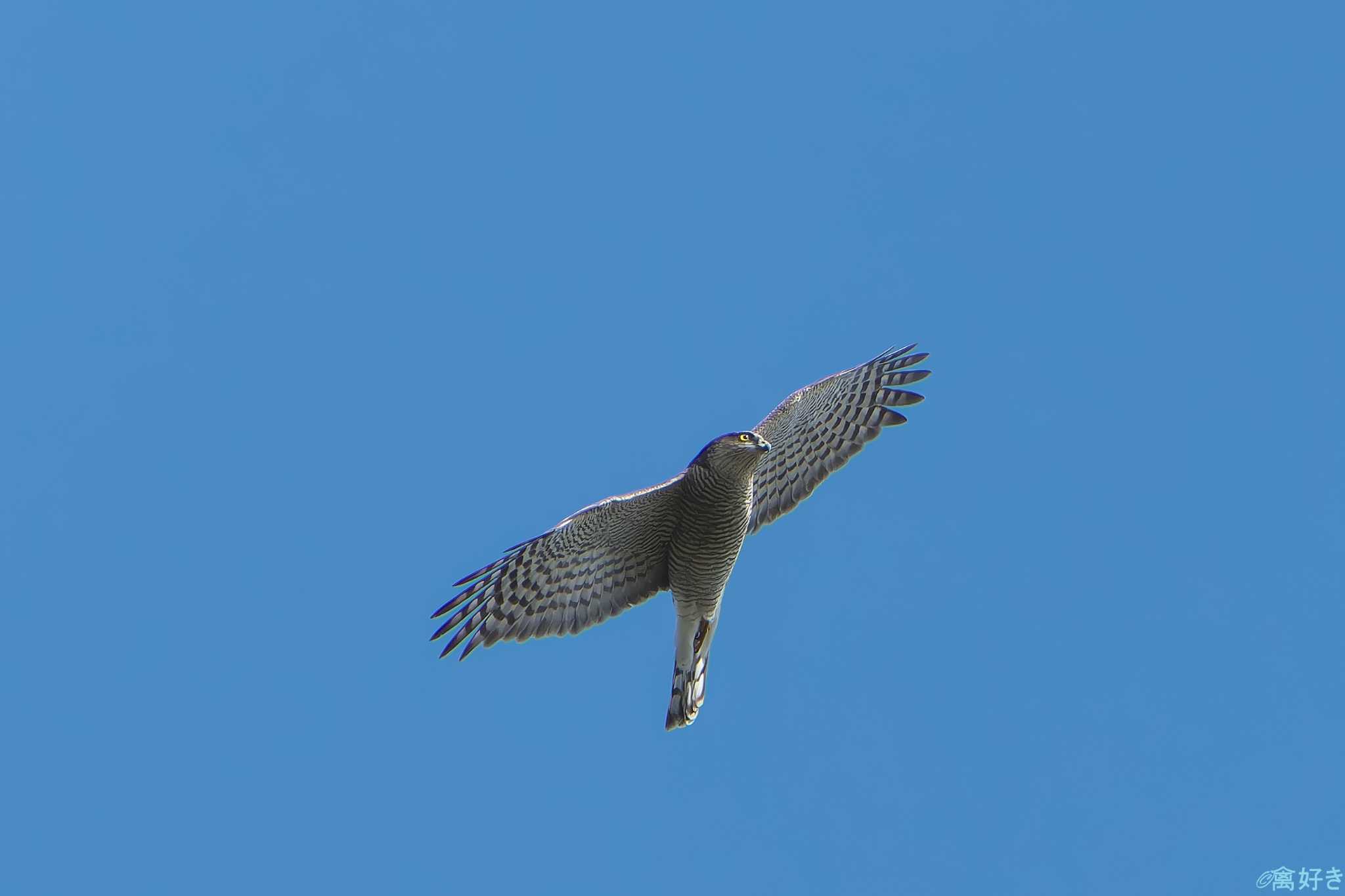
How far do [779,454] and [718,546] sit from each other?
1.34 metres

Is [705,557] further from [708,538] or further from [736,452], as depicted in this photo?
[736,452]

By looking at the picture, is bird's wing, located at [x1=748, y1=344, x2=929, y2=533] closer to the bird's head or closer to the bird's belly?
the bird's belly

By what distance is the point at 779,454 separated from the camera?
44.9 ft

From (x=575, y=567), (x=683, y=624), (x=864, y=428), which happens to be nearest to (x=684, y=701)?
(x=683, y=624)

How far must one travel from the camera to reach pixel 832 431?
13.6 m

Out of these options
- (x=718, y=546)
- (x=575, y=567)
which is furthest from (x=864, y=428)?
(x=575, y=567)

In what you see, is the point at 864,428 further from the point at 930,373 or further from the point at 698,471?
the point at 698,471

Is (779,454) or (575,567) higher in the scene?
(779,454)

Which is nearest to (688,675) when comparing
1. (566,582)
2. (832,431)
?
(566,582)

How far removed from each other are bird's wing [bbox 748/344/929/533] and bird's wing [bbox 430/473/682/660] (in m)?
1.00

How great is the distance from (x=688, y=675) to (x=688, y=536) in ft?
4.92

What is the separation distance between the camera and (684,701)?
13.6 meters

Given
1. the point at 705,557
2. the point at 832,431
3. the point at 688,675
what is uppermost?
the point at 832,431

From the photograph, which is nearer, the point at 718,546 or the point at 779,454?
the point at 718,546
